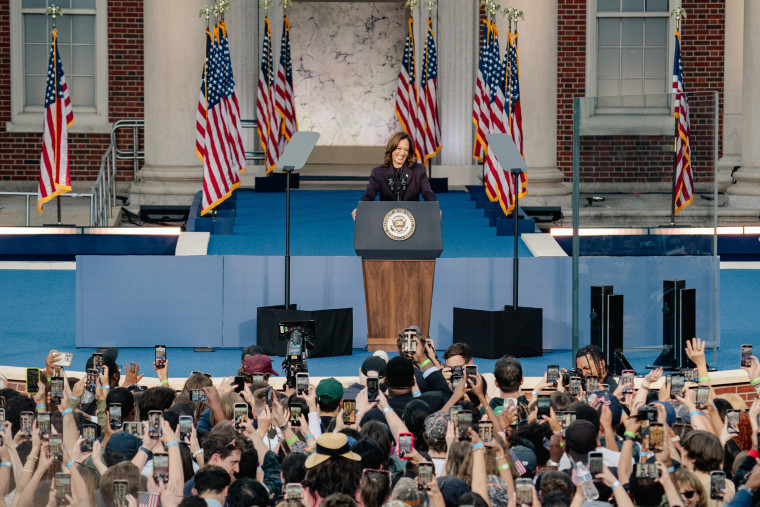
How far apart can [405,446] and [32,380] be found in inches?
115

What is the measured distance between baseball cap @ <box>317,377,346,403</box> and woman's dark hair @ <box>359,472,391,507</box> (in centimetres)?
228

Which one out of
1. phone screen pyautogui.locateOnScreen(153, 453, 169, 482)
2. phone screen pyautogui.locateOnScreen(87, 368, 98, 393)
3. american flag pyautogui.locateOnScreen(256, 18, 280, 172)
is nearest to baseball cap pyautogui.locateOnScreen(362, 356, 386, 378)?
phone screen pyautogui.locateOnScreen(87, 368, 98, 393)

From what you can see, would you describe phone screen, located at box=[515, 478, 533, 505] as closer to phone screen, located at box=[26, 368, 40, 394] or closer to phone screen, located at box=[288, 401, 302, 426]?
phone screen, located at box=[288, 401, 302, 426]

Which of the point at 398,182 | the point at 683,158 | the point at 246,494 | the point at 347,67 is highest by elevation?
the point at 347,67

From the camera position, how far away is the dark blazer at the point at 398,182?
12.3 metres

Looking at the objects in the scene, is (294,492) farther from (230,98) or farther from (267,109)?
(267,109)

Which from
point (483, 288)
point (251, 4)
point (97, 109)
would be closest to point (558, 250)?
point (483, 288)

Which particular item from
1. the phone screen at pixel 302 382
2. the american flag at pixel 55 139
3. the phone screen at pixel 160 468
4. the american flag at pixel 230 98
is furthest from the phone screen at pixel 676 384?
the american flag at pixel 55 139

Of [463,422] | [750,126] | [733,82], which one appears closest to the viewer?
[463,422]

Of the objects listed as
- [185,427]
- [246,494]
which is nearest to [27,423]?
[185,427]

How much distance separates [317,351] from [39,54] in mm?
12127

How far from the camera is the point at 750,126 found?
19.4m

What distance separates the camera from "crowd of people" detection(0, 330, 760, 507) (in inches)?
232

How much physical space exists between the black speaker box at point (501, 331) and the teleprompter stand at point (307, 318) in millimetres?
1035
